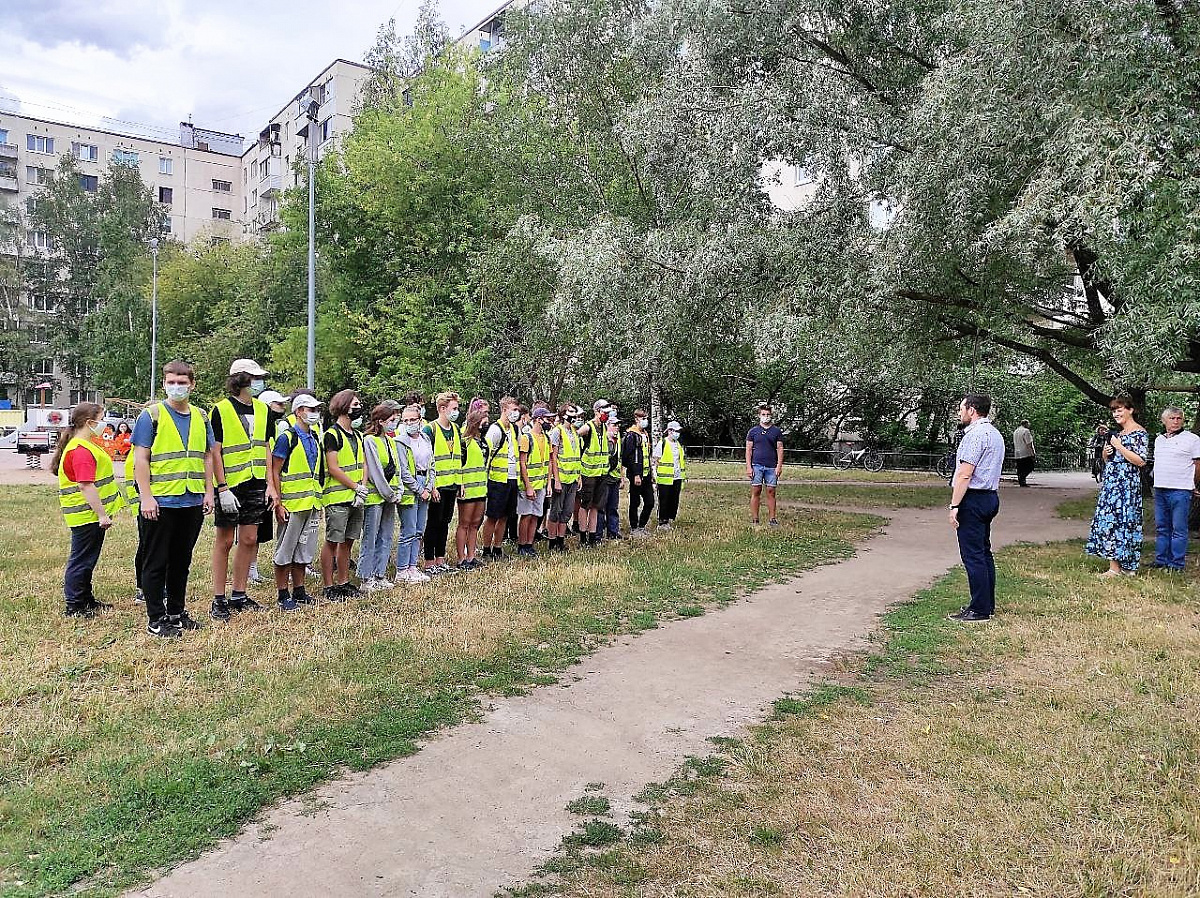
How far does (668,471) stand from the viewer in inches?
519

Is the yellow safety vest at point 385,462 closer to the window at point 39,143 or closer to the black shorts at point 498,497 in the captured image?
the black shorts at point 498,497

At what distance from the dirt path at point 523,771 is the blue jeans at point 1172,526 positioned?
438cm

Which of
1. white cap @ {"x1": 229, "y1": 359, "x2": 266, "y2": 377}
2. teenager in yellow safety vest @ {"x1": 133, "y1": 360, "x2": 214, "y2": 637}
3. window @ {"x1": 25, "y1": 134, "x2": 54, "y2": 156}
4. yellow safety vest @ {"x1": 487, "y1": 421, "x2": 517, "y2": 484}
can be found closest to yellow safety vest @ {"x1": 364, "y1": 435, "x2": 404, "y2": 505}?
white cap @ {"x1": 229, "y1": 359, "x2": 266, "y2": 377}

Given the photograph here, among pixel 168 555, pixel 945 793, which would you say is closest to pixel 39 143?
pixel 168 555

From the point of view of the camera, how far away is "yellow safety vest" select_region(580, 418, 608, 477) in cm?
1162

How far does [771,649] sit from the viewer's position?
708 centimetres

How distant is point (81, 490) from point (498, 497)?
13.6 feet

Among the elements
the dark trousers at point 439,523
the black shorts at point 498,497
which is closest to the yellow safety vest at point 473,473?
the dark trousers at point 439,523

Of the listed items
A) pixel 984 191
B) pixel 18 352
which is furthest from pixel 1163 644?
pixel 18 352

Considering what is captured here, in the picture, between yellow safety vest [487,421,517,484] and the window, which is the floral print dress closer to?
yellow safety vest [487,421,517,484]

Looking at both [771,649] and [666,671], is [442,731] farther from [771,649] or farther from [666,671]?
[771,649]

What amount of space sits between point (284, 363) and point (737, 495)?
2034 cm

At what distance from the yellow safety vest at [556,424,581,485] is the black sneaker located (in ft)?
17.3

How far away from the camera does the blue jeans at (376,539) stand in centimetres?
858
